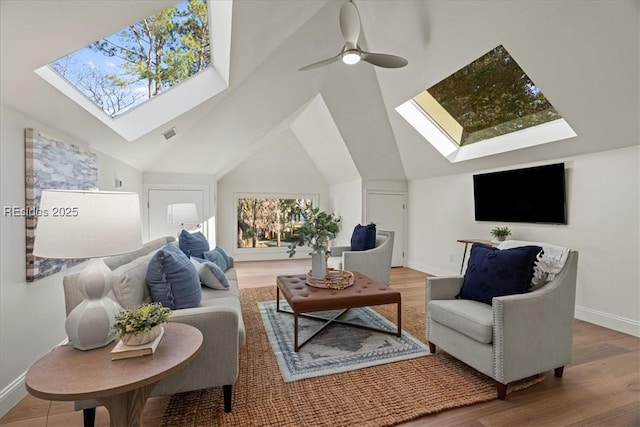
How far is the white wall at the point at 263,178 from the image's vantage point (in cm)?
670

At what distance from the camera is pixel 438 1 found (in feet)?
9.50

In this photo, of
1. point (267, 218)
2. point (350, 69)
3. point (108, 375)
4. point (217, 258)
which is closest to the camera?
point (108, 375)

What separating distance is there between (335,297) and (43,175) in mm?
2361

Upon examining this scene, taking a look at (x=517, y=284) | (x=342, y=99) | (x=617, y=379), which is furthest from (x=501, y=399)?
(x=342, y=99)

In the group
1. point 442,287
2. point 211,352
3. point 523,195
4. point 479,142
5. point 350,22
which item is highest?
point 350,22

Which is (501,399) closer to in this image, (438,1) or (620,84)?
(620,84)

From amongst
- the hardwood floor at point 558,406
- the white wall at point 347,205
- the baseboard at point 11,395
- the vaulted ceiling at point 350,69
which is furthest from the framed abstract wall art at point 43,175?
the white wall at point 347,205

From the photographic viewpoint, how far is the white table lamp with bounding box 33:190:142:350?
4.01 ft

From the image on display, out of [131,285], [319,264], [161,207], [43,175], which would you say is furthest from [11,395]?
[161,207]

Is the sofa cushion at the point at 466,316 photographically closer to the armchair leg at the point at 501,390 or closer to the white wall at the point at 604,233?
the armchair leg at the point at 501,390

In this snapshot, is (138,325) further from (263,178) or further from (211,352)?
(263,178)

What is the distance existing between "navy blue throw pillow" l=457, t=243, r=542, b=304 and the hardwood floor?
2.18 ft

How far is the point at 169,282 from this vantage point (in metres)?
1.89

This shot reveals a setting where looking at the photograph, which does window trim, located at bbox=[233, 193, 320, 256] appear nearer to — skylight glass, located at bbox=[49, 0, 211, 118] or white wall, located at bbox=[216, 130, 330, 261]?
white wall, located at bbox=[216, 130, 330, 261]
